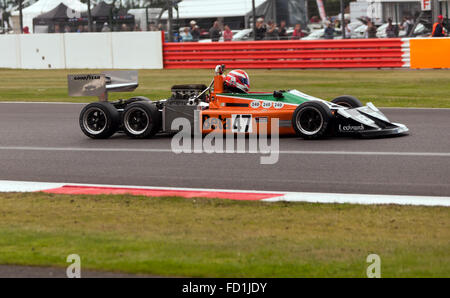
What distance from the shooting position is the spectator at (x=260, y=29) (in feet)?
82.5

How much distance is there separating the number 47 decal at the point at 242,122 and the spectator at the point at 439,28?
1195cm

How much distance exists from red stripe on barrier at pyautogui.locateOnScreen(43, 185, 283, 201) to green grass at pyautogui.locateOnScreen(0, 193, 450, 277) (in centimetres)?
27

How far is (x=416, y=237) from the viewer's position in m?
6.44

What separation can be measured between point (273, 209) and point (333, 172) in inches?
77.9

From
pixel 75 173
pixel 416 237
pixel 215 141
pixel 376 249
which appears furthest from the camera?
pixel 215 141

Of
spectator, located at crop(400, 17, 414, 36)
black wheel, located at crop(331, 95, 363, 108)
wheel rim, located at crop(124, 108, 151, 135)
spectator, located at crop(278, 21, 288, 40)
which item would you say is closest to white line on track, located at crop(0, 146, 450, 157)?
wheel rim, located at crop(124, 108, 151, 135)

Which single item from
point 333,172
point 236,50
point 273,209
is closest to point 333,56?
point 236,50

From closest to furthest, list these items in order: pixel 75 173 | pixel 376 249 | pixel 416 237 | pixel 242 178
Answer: pixel 376 249, pixel 416 237, pixel 242 178, pixel 75 173

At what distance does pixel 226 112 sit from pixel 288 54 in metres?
13.0

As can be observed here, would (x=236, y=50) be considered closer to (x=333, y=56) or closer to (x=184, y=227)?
(x=333, y=56)

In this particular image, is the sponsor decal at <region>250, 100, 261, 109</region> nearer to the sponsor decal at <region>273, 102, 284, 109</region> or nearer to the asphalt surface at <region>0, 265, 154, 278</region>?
the sponsor decal at <region>273, 102, 284, 109</region>

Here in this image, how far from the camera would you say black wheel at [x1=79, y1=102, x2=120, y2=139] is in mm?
12281
